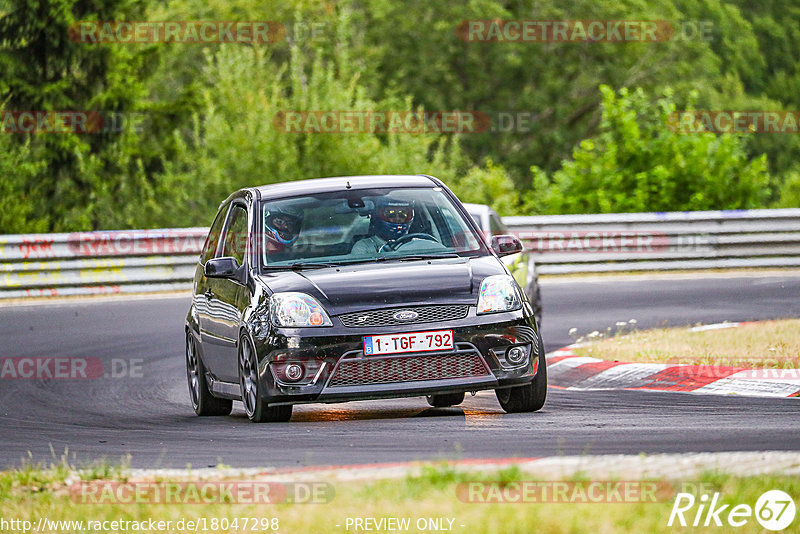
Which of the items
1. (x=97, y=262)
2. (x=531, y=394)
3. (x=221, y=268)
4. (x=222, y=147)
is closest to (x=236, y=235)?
(x=221, y=268)

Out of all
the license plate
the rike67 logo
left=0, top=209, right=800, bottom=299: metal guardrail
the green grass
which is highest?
the rike67 logo

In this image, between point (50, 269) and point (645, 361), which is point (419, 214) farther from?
point (50, 269)

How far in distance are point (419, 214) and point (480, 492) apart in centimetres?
451

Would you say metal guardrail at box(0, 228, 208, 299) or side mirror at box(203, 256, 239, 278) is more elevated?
side mirror at box(203, 256, 239, 278)

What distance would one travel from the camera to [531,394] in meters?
9.27

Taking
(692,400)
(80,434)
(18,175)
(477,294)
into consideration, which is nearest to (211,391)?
(80,434)

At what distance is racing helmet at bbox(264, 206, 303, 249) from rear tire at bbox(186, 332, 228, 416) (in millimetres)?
1388

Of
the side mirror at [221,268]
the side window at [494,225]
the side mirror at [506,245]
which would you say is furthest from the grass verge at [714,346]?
the side mirror at [221,268]

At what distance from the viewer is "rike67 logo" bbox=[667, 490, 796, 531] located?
5.04 meters

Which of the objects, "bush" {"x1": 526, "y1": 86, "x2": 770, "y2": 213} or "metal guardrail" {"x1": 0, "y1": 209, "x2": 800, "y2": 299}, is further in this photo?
"bush" {"x1": 526, "y1": 86, "x2": 770, "y2": 213}

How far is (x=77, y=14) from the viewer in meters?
33.1

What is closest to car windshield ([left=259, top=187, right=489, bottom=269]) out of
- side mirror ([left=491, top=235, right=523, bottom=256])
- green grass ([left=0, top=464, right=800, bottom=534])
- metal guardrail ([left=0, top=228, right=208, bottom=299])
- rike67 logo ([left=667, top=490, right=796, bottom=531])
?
side mirror ([left=491, top=235, right=523, bottom=256])

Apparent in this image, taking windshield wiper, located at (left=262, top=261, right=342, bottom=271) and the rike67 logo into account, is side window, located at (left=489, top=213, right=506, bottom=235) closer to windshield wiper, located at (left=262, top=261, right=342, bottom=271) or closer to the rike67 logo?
windshield wiper, located at (left=262, top=261, right=342, bottom=271)

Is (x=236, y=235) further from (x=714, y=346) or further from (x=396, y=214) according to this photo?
(x=714, y=346)
